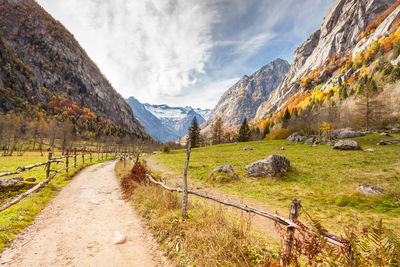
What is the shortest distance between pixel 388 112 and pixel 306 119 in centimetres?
2195

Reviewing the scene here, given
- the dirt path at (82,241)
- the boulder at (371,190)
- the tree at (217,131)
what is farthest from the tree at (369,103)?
the dirt path at (82,241)

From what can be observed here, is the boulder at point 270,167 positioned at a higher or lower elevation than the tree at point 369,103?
lower

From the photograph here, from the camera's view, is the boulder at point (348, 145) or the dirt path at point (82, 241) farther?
the boulder at point (348, 145)

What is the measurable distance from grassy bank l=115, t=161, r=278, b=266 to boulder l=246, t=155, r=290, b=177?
9.86 metres

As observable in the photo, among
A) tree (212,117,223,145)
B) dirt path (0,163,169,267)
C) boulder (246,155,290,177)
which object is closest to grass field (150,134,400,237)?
boulder (246,155,290,177)

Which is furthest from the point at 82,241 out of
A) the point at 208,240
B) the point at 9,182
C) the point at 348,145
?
the point at 348,145

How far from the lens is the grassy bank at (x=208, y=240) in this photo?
442cm

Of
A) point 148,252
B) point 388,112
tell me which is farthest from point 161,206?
point 388,112

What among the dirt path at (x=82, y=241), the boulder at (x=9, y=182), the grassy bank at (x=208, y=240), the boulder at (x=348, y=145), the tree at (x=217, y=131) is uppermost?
the tree at (x=217, y=131)

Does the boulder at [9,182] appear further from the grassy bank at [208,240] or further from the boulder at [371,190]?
the boulder at [371,190]

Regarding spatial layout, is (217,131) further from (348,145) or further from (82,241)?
(82,241)

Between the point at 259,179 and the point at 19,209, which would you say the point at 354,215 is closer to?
the point at 259,179

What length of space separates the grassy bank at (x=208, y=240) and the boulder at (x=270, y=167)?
9860mm

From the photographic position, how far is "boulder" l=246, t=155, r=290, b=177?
15414 millimetres
